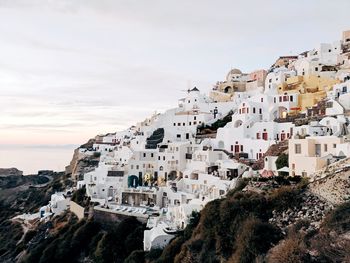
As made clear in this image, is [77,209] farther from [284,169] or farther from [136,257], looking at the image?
[284,169]

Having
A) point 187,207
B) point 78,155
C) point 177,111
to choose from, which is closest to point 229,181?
point 187,207

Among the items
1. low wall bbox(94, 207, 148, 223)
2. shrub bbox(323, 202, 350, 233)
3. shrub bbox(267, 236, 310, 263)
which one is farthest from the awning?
low wall bbox(94, 207, 148, 223)

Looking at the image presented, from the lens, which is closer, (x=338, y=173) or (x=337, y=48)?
(x=338, y=173)

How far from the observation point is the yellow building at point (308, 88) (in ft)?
110

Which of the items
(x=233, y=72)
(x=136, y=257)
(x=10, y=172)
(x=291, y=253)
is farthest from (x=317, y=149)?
(x=10, y=172)

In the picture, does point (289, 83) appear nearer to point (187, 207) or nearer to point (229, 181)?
point (229, 181)

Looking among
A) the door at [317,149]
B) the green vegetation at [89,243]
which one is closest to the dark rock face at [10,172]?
the green vegetation at [89,243]

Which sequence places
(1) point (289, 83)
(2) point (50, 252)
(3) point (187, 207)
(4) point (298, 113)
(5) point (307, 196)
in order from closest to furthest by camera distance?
(5) point (307, 196) < (3) point (187, 207) < (2) point (50, 252) < (4) point (298, 113) < (1) point (289, 83)

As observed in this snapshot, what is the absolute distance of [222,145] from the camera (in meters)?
33.2

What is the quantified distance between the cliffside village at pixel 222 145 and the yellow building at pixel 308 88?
0.30 feet

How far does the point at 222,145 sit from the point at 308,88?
9858mm

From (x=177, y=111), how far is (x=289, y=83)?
12418mm

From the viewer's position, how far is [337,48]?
140 feet

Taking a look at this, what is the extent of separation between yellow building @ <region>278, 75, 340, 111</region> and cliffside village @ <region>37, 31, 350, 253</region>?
0.30 feet
